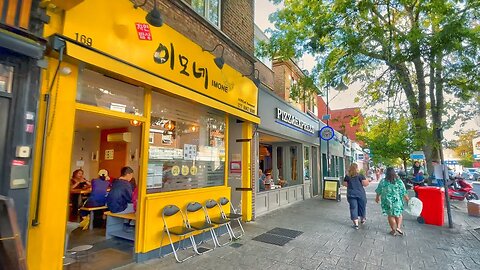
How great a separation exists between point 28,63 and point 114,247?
3666 millimetres

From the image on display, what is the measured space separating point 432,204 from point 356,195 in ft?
7.51

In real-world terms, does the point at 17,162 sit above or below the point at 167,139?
below

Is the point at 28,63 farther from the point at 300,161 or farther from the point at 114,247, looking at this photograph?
the point at 300,161

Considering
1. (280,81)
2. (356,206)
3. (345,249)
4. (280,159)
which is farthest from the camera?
(280,81)

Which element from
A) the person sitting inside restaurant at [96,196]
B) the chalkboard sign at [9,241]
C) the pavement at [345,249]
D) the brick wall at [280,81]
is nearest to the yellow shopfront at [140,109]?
the person sitting inside restaurant at [96,196]

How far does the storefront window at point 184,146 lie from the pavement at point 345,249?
142 cm

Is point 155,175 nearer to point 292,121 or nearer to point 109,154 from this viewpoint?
point 109,154

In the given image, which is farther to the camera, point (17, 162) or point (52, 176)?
point (52, 176)

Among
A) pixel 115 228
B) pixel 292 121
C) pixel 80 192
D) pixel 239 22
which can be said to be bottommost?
pixel 115 228

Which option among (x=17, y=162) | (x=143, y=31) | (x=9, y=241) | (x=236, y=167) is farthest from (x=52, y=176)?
(x=236, y=167)

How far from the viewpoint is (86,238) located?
5.65 metres

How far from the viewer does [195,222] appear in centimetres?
539

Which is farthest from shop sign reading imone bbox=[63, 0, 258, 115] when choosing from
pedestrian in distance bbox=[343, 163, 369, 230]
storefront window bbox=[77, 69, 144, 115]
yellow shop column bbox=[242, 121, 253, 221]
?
pedestrian in distance bbox=[343, 163, 369, 230]

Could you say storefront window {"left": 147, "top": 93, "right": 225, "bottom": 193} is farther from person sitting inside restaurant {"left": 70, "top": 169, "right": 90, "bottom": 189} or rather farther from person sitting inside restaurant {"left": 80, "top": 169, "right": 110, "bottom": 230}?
person sitting inside restaurant {"left": 70, "top": 169, "right": 90, "bottom": 189}
